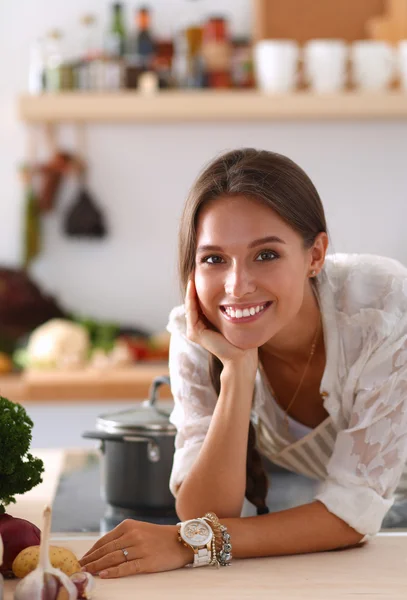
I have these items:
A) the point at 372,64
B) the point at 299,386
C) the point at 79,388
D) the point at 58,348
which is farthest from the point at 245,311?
the point at 372,64

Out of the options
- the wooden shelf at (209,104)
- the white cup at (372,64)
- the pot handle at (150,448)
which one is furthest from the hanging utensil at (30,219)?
the pot handle at (150,448)

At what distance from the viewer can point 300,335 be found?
1.72 m

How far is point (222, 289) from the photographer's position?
1500 millimetres

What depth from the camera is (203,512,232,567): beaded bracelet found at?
138 cm

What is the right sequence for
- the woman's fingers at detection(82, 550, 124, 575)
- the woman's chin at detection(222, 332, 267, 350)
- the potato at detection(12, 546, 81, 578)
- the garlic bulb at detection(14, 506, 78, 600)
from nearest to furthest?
the garlic bulb at detection(14, 506, 78, 600) → the potato at detection(12, 546, 81, 578) → the woman's fingers at detection(82, 550, 124, 575) → the woman's chin at detection(222, 332, 267, 350)

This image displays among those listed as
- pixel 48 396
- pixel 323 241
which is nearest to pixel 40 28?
pixel 48 396

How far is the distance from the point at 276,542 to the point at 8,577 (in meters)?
0.39

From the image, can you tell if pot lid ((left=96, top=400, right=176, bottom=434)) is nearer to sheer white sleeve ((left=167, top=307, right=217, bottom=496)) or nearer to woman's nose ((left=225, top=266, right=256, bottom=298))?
sheer white sleeve ((left=167, top=307, right=217, bottom=496))

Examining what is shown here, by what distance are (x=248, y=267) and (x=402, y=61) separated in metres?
2.46

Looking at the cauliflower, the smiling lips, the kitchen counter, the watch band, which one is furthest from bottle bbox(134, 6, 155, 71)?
the watch band

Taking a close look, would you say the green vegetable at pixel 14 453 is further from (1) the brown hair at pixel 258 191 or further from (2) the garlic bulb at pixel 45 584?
(1) the brown hair at pixel 258 191

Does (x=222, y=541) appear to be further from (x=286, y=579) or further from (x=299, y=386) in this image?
(x=299, y=386)

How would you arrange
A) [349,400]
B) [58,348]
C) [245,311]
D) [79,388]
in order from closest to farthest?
[245,311] → [349,400] → [79,388] → [58,348]

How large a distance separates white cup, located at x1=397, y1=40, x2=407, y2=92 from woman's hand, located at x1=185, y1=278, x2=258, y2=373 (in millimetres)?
2323
